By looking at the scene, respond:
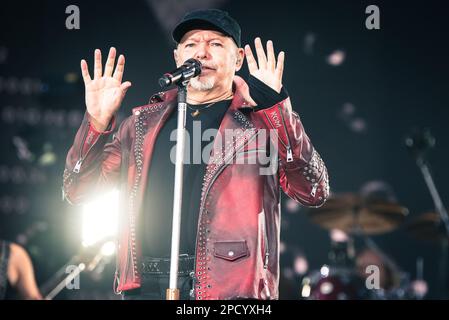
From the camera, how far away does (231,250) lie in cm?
244

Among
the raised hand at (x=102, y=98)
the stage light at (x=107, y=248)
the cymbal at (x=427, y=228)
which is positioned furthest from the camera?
the cymbal at (x=427, y=228)

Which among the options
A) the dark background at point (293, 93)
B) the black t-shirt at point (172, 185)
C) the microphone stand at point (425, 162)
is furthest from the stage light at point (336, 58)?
the black t-shirt at point (172, 185)

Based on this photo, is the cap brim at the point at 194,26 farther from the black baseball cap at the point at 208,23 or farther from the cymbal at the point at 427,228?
the cymbal at the point at 427,228

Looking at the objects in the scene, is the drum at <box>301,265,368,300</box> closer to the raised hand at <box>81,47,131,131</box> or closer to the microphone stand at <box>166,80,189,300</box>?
the raised hand at <box>81,47,131,131</box>

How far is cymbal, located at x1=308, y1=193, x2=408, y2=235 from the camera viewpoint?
16.8 ft

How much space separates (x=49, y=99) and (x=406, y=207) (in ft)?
11.0

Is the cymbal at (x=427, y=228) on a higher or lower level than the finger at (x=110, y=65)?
lower

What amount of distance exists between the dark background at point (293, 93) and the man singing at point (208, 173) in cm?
212

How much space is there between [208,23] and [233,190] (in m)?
0.78

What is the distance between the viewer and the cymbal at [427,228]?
5230 millimetres

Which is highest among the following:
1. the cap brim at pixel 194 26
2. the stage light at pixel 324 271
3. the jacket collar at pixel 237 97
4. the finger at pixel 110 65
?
the cap brim at pixel 194 26

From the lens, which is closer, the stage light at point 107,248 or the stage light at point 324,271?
the stage light at point 324,271

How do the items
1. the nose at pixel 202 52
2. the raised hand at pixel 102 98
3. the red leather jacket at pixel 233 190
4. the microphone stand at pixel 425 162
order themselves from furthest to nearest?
the microphone stand at pixel 425 162 < the nose at pixel 202 52 < the raised hand at pixel 102 98 < the red leather jacket at pixel 233 190
